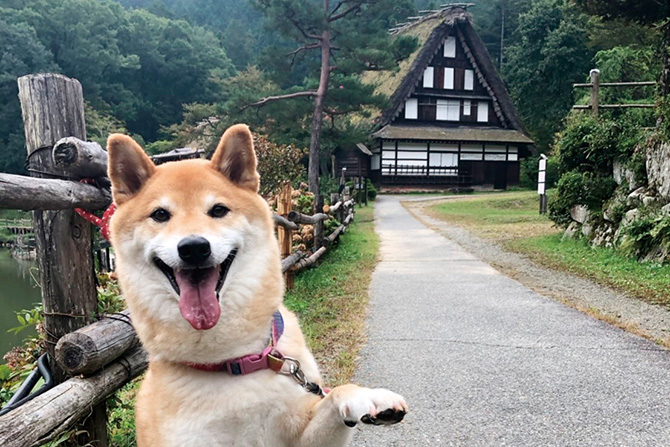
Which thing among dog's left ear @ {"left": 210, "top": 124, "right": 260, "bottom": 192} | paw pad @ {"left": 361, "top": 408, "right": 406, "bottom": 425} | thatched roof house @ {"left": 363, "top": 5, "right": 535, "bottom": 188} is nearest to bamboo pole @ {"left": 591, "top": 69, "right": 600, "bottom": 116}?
dog's left ear @ {"left": 210, "top": 124, "right": 260, "bottom": 192}

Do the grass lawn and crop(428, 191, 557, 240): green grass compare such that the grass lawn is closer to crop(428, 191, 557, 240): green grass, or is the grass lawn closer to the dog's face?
crop(428, 191, 557, 240): green grass

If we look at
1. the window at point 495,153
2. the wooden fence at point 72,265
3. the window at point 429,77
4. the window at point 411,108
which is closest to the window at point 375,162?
the window at point 411,108

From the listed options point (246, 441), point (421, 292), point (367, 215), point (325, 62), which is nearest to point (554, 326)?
point (421, 292)

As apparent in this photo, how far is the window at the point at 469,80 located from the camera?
104ft

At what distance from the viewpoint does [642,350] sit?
4184 millimetres

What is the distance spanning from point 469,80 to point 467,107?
180 cm

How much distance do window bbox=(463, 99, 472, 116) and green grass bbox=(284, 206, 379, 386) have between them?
23.6 meters

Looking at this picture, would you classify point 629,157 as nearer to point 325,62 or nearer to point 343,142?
→ point 325,62

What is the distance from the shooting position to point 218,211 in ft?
6.12

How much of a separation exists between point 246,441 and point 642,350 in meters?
3.91

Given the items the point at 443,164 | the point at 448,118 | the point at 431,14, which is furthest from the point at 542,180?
the point at 431,14

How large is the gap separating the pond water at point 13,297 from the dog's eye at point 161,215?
18.2ft

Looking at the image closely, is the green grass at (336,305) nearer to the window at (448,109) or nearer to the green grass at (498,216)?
the green grass at (498,216)

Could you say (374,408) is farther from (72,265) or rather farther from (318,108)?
(318,108)
